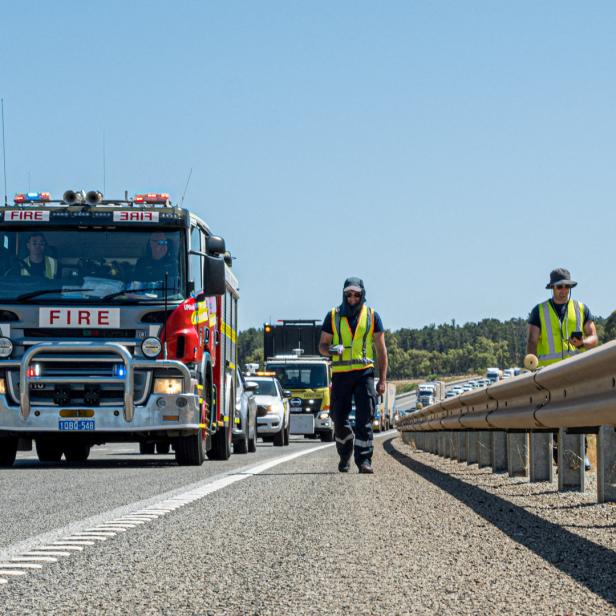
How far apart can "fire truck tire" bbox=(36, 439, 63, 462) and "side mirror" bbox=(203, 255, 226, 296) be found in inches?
153

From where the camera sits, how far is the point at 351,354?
12117 millimetres

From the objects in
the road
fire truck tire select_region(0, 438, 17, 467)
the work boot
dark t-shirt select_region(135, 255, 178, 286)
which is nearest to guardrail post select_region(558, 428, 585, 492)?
the road

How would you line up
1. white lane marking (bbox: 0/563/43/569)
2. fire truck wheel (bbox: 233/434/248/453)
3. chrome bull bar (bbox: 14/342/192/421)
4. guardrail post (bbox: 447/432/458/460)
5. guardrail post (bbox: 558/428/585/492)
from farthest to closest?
fire truck wheel (bbox: 233/434/248/453)
guardrail post (bbox: 447/432/458/460)
chrome bull bar (bbox: 14/342/192/421)
guardrail post (bbox: 558/428/585/492)
white lane marking (bbox: 0/563/43/569)

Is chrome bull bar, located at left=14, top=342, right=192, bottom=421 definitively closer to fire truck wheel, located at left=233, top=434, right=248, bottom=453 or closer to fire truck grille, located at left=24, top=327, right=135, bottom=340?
fire truck grille, located at left=24, top=327, right=135, bottom=340

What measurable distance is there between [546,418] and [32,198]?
8.75 m

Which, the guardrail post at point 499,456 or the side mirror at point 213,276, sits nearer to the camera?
the guardrail post at point 499,456

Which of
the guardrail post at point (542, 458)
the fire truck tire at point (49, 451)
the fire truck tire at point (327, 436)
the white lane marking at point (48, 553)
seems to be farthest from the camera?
the fire truck tire at point (327, 436)

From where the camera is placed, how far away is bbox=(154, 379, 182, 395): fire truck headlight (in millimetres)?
13242

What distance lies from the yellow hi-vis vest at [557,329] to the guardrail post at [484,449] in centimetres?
154

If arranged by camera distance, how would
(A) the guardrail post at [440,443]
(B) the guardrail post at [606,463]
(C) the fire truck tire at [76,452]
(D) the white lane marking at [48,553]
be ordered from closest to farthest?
(D) the white lane marking at [48,553], (B) the guardrail post at [606,463], (C) the fire truck tire at [76,452], (A) the guardrail post at [440,443]

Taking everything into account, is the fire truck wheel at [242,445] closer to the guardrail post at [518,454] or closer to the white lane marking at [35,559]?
the guardrail post at [518,454]

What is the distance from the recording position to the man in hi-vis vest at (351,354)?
39.7ft

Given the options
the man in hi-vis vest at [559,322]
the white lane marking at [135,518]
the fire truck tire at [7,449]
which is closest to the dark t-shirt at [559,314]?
the man in hi-vis vest at [559,322]

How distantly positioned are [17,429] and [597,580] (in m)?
9.55
